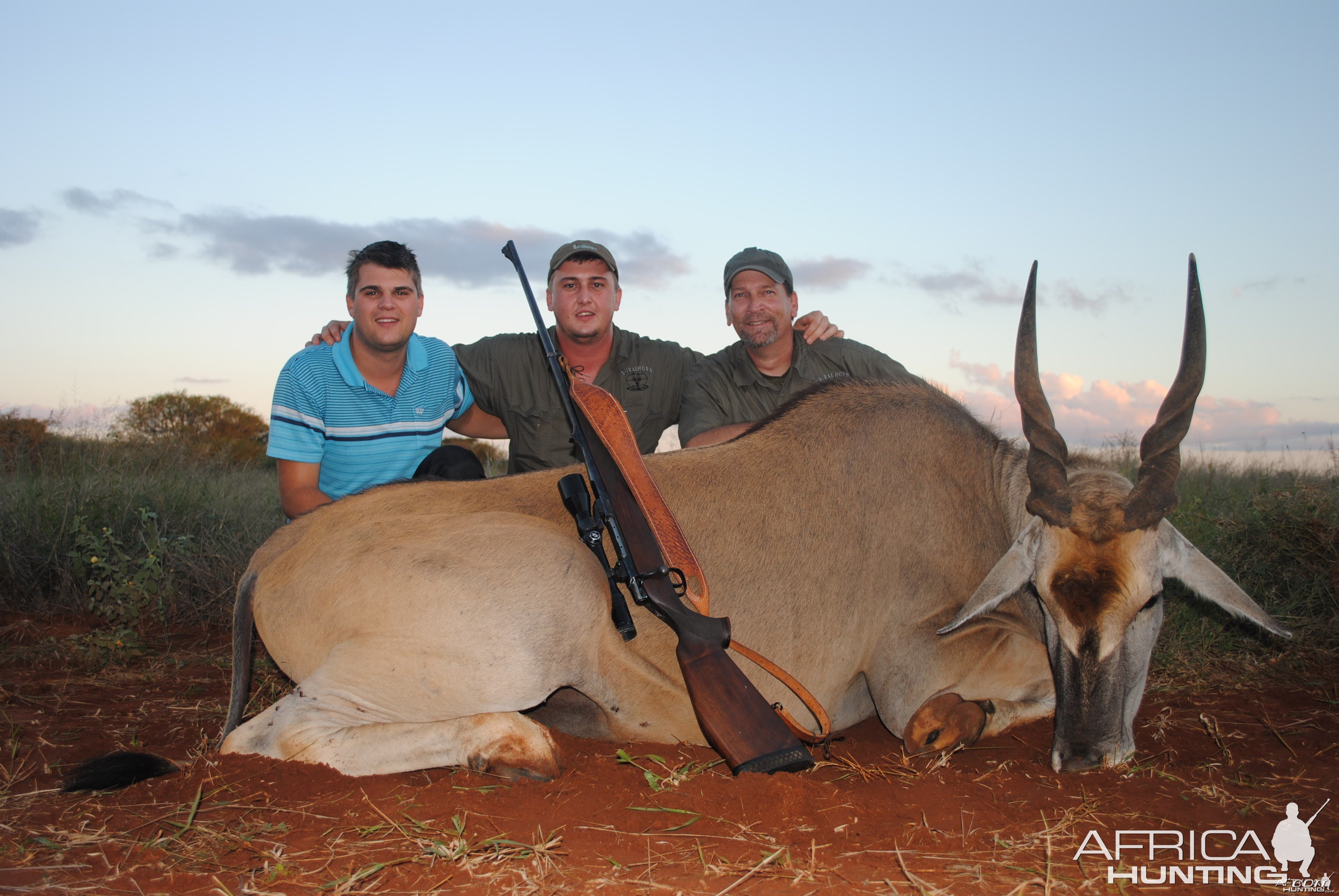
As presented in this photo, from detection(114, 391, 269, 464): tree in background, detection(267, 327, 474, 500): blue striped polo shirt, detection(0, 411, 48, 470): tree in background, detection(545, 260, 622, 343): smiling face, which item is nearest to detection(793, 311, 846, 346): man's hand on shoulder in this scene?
detection(545, 260, 622, 343): smiling face

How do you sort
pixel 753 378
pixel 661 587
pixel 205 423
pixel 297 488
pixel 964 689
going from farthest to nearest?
pixel 205 423 < pixel 753 378 < pixel 297 488 < pixel 964 689 < pixel 661 587

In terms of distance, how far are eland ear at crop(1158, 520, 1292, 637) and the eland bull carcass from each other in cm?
1

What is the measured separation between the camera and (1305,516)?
20.3 ft

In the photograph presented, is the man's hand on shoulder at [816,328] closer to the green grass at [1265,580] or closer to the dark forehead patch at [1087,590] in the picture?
the green grass at [1265,580]

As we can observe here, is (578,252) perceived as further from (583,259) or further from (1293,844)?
(1293,844)

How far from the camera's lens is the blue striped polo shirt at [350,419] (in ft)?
17.6

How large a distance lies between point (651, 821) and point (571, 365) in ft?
13.9

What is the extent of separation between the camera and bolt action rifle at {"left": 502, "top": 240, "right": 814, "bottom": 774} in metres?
3.19

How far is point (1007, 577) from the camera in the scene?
3650 mm

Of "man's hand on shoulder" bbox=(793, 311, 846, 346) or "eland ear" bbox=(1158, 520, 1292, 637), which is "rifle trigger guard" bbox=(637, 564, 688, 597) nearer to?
"eland ear" bbox=(1158, 520, 1292, 637)

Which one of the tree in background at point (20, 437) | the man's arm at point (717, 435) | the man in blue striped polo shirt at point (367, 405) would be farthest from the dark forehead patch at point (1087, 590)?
the tree in background at point (20, 437)

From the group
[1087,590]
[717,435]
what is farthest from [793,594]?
[717,435]

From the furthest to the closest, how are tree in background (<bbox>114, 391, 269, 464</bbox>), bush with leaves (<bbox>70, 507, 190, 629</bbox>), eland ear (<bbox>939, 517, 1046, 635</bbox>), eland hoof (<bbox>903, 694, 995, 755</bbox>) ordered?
tree in background (<bbox>114, 391, 269, 464</bbox>) → bush with leaves (<bbox>70, 507, 190, 629</bbox>) → eland hoof (<bbox>903, 694, 995, 755</bbox>) → eland ear (<bbox>939, 517, 1046, 635</bbox>)

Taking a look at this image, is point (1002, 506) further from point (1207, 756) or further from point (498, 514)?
point (498, 514)
